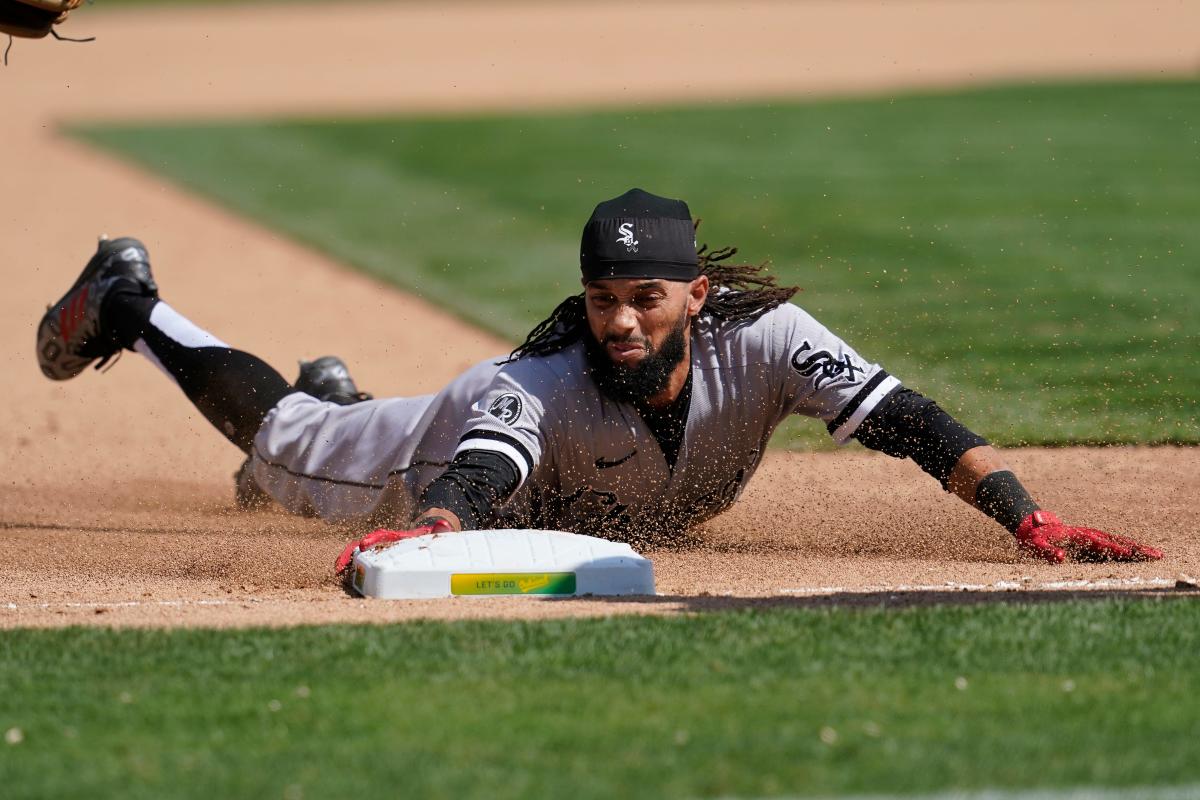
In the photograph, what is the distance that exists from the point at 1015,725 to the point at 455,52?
86.7 feet

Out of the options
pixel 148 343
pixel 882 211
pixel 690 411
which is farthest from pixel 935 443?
pixel 882 211

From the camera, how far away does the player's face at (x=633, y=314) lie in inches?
197

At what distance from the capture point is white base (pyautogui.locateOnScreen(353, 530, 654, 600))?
449 centimetres

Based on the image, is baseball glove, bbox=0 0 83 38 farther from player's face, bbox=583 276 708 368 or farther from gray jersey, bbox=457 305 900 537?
player's face, bbox=583 276 708 368

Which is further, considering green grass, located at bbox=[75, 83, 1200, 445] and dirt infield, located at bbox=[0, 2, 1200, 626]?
green grass, located at bbox=[75, 83, 1200, 445]

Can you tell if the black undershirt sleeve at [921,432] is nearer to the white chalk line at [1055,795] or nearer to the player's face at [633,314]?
the player's face at [633,314]

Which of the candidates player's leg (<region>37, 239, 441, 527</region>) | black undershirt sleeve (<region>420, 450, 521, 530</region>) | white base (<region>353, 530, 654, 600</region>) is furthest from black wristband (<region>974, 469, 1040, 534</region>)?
player's leg (<region>37, 239, 441, 527</region>)

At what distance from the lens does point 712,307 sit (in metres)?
5.35

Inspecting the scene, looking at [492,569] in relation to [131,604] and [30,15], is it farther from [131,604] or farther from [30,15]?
[30,15]

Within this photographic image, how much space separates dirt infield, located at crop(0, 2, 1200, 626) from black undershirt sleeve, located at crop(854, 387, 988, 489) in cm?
30

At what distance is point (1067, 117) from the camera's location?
1756 centimetres

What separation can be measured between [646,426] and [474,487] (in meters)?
0.64

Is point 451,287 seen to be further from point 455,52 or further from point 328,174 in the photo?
point 455,52

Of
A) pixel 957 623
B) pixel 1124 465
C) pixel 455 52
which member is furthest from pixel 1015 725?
pixel 455 52
